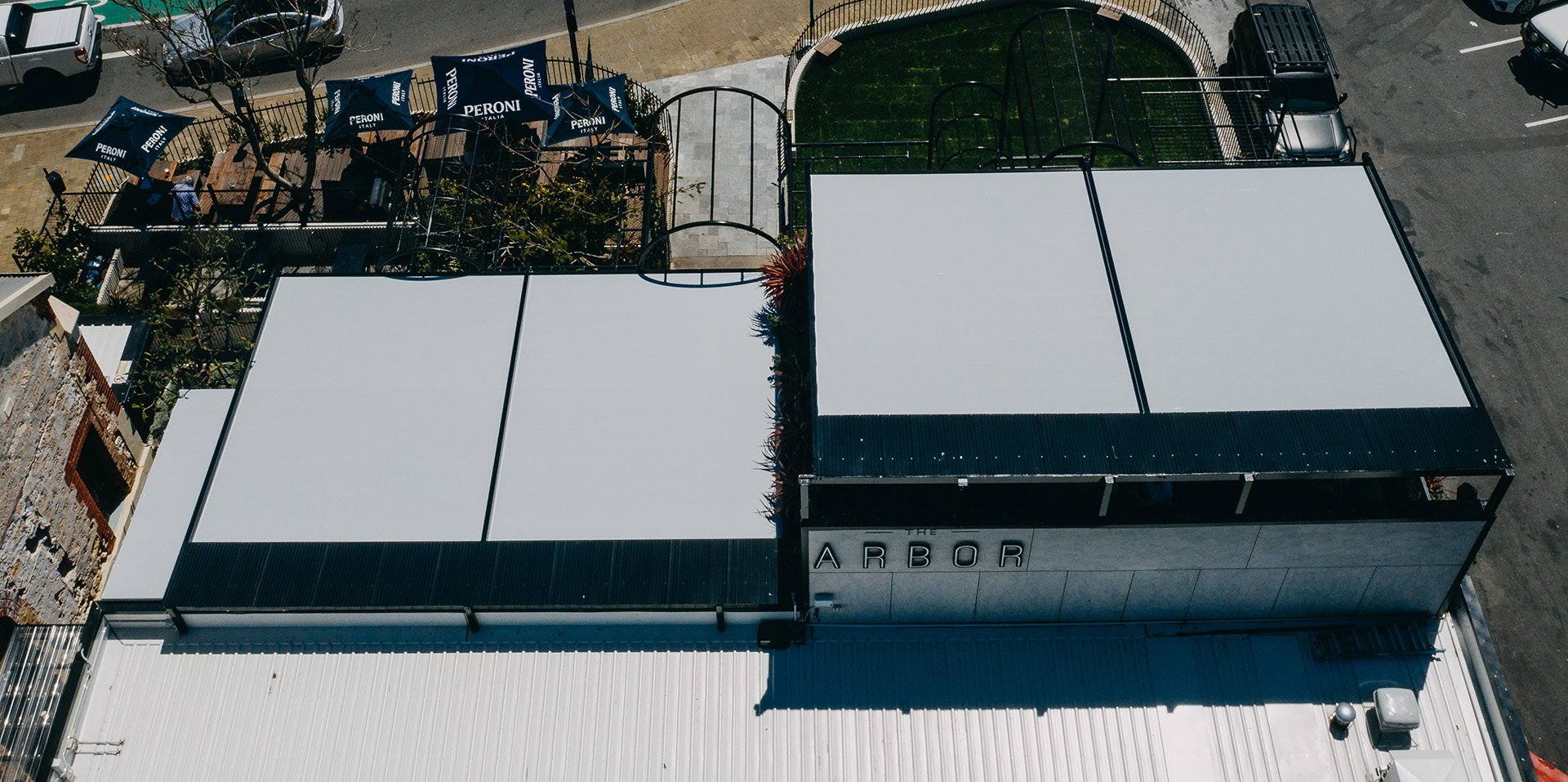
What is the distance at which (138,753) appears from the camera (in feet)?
60.6

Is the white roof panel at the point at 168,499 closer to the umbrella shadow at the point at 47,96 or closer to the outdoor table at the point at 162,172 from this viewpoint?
the outdoor table at the point at 162,172

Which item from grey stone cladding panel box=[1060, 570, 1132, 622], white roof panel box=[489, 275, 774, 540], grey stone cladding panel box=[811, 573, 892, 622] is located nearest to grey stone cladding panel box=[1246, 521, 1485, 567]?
grey stone cladding panel box=[1060, 570, 1132, 622]

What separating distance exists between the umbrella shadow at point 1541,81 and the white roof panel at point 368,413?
28687mm

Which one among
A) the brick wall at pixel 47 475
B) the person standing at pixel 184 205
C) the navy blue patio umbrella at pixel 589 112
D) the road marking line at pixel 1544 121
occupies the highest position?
the road marking line at pixel 1544 121

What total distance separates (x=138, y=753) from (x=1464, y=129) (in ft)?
113

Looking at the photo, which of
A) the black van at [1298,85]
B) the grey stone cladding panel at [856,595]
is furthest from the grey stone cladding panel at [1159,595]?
the black van at [1298,85]

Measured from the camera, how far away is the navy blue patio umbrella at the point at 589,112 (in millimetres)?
28656

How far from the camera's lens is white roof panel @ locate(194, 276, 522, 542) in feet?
65.5

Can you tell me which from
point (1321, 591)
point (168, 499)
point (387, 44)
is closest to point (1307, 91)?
point (1321, 591)

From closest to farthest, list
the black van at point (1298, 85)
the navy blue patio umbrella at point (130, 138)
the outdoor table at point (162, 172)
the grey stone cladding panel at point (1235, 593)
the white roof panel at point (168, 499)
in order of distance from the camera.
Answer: the grey stone cladding panel at point (1235, 593) → the white roof panel at point (168, 499) → the navy blue patio umbrella at point (130, 138) → the black van at point (1298, 85) → the outdoor table at point (162, 172)

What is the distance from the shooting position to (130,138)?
2856 cm

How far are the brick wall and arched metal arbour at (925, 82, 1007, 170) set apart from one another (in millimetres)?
19869

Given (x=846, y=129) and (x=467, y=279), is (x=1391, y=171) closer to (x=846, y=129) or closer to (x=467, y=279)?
(x=846, y=129)

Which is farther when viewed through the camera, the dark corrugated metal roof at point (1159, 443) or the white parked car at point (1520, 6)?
the white parked car at point (1520, 6)
